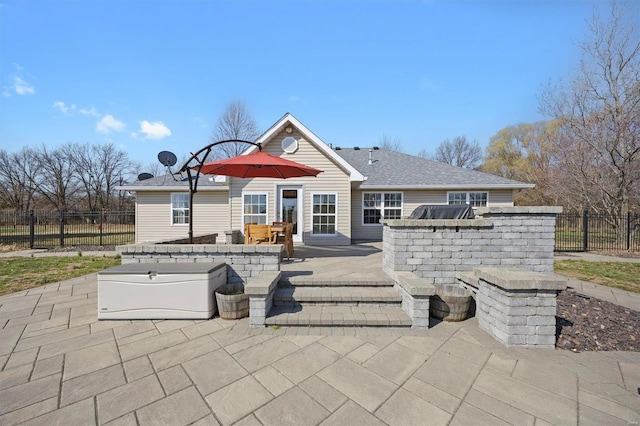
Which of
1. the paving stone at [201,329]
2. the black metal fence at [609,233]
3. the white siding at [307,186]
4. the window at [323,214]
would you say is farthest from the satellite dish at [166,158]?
the black metal fence at [609,233]

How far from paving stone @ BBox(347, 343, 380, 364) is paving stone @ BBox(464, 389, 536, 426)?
3.04ft

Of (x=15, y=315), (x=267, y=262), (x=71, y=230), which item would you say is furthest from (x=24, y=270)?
(x=71, y=230)

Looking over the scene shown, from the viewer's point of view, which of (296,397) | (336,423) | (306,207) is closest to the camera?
(336,423)

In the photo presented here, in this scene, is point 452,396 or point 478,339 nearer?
point 452,396

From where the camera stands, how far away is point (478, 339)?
10.2ft

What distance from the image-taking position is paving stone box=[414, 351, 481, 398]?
7.29 feet

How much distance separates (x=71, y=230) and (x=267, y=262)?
856 inches

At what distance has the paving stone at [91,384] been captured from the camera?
2.07 m

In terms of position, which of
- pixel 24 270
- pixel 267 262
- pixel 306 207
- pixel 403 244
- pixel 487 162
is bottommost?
pixel 24 270

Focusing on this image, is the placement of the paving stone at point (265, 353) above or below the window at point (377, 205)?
below

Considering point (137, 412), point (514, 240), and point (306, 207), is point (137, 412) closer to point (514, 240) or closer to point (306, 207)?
point (514, 240)

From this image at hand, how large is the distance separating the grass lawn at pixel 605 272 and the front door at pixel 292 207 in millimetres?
7412

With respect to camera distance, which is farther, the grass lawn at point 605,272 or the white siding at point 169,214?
the white siding at point 169,214

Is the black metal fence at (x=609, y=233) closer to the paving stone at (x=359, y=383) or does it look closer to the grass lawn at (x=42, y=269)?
the paving stone at (x=359, y=383)
